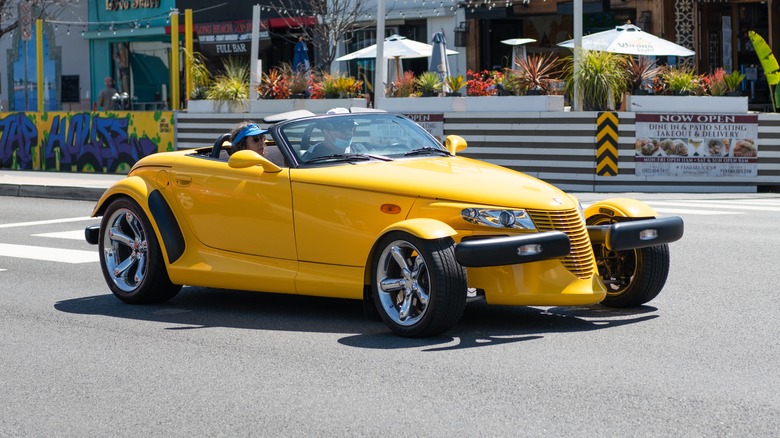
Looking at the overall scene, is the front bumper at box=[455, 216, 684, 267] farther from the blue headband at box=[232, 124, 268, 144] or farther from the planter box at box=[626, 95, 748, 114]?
the planter box at box=[626, 95, 748, 114]

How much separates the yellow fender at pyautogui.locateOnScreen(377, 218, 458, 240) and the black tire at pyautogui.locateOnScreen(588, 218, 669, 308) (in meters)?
1.54

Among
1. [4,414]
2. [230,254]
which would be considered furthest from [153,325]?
[4,414]

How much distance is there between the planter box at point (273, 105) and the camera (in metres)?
23.4

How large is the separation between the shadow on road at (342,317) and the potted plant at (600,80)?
12.2 metres

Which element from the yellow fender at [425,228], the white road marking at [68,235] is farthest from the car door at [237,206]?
the white road marking at [68,235]

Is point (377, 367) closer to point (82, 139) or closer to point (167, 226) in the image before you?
point (167, 226)

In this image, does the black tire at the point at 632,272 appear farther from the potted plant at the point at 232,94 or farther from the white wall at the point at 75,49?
the white wall at the point at 75,49

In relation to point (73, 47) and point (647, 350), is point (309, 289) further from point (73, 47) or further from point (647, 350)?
point (73, 47)

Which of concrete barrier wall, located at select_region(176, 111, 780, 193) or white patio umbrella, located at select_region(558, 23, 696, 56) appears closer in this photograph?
concrete barrier wall, located at select_region(176, 111, 780, 193)

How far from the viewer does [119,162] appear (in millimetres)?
26219

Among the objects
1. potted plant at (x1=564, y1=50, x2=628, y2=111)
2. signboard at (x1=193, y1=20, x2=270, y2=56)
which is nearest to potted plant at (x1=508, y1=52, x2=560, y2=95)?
potted plant at (x1=564, y1=50, x2=628, y2=111)

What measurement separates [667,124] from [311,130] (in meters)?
12.8

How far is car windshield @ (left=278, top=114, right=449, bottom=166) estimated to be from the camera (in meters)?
8.47

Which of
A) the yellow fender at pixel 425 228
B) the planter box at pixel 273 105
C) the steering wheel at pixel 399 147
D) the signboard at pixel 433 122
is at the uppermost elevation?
the planter box at pixel 273 105
